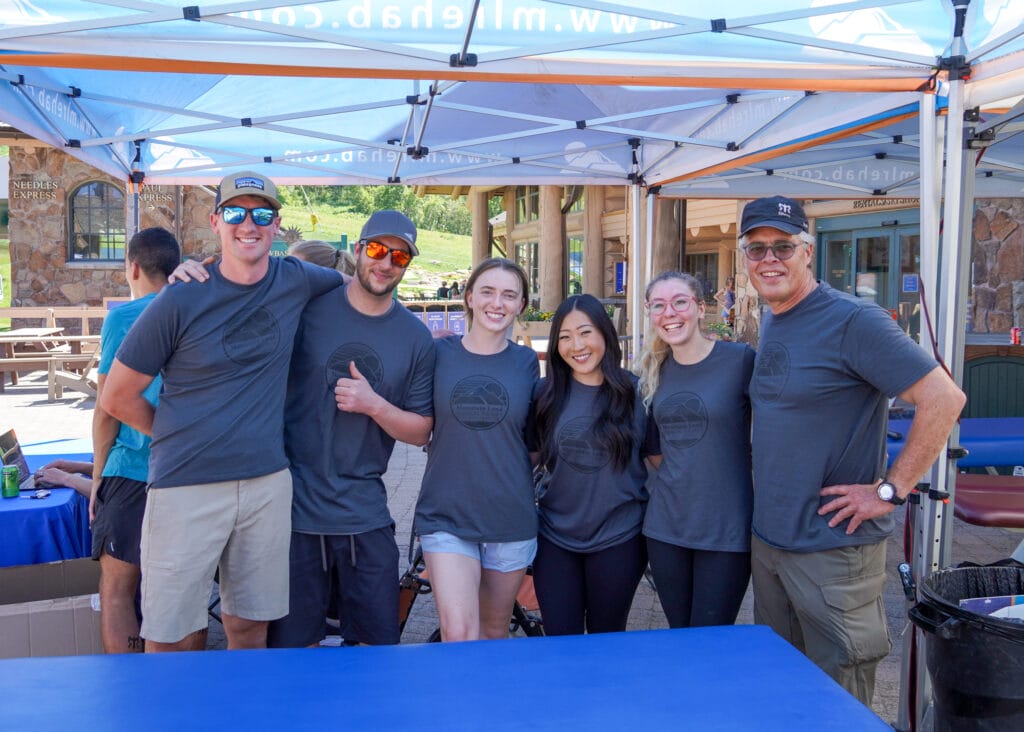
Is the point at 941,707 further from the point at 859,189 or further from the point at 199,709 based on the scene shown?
the point at 859,189

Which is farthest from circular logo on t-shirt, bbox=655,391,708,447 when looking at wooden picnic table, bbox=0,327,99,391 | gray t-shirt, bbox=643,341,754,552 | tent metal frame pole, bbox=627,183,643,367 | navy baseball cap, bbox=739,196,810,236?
wooden picnic table, bbox=0,327,99,391

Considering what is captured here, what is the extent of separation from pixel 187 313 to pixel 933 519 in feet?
8.86

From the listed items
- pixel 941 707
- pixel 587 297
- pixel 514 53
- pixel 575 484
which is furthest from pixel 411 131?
pixel 941 707

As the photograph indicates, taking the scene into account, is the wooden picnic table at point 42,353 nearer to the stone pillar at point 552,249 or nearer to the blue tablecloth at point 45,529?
the blue tablecloth at point 45,529

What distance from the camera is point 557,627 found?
2988 mm

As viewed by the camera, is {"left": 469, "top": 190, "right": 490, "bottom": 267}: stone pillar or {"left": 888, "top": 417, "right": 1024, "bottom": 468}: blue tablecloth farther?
{"left": 469, "top": 190, "right": 490, "bottom": 267}: stone pillar

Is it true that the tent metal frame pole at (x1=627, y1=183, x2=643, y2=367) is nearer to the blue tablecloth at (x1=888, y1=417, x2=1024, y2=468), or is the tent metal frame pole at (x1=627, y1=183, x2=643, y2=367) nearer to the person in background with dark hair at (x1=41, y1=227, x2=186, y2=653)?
the blue tablecloth at (x1=888, y1=417, x2=1024, y2=468)

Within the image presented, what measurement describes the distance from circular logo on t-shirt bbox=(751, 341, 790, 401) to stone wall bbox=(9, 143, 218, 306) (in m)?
16.3

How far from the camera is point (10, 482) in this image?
12.4 feet

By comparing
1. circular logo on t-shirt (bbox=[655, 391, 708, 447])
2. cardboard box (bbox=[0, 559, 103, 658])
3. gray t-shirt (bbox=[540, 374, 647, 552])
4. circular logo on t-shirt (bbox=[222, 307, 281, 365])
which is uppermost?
circular logo on t-shirt (bbox=[222, 307, 281, 365])

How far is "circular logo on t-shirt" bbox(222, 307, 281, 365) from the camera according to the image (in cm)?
269

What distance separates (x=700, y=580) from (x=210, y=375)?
66.2 inches

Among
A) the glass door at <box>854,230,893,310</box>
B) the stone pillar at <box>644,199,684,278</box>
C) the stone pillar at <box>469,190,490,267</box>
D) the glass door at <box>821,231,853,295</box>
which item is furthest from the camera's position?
the stone pillar at <box>469,190,490,267</box>

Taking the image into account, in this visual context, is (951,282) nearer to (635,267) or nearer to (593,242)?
(635,267)
